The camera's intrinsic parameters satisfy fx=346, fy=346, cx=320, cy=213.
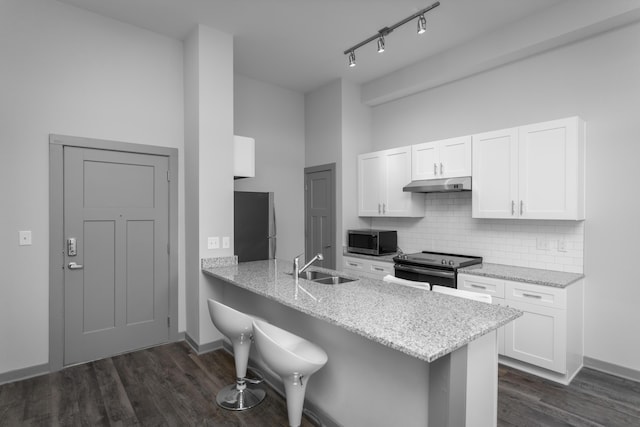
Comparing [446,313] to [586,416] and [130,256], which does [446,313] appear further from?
[130,256]

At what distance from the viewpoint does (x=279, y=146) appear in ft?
16.8

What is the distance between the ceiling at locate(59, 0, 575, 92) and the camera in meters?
3.12

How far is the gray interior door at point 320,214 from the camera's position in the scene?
4930 millimetres

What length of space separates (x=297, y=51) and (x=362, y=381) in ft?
11.6

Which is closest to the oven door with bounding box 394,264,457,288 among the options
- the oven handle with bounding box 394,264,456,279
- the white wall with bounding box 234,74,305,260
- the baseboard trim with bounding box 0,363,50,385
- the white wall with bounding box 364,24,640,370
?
the oven handle with bounding box 394,264,456,279

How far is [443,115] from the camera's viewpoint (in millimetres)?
4289

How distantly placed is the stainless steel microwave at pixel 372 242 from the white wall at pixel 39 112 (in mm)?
2831

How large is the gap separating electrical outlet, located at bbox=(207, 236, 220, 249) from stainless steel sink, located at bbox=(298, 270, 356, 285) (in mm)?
1004

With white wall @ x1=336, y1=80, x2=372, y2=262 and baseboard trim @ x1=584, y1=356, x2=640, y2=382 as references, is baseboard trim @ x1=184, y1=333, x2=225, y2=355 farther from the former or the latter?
baseboard trim @ x1=584, y1=356, x2=640, y2=382

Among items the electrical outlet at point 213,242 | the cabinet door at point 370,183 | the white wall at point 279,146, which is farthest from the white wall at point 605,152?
the electrical outlet at point 213,242

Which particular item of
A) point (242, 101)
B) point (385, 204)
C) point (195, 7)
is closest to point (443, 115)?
point (385, 204)

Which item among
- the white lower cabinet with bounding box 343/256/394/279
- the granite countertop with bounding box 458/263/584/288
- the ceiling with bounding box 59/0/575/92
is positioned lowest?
the white lower cabinet with bounding box 343/256/394/279

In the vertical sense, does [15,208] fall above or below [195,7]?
below

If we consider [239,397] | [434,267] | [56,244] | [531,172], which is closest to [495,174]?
[531,172]
